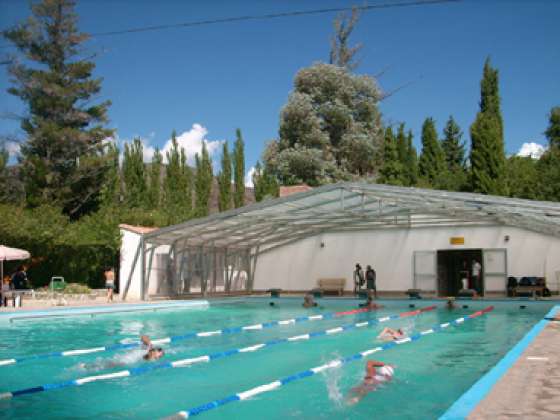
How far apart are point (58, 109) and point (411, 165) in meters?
21.9

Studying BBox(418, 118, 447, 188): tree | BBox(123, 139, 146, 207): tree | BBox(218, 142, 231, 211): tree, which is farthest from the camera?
BBox(218, 142, 231, 211): tree

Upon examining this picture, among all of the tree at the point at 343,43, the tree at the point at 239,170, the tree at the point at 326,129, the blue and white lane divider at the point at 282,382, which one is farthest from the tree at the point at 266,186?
the blue and white lane divider at the point at 282,382

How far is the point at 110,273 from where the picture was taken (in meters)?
22.5

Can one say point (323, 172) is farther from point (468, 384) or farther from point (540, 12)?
point (468, 384)

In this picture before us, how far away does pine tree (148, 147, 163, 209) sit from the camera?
39094mm

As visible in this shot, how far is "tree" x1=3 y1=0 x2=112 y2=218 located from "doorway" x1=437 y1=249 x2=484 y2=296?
1765cm

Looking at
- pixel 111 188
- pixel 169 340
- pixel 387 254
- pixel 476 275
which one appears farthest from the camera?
pixel 111 188

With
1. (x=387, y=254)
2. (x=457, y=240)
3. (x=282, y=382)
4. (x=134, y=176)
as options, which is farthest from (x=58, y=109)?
(x=282, y=382)

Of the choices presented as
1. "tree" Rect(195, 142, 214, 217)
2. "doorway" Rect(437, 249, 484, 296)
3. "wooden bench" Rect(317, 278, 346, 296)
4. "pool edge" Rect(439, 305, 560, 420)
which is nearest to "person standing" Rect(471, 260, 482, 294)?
"doorway" Rect(437, 249, 484, 296)

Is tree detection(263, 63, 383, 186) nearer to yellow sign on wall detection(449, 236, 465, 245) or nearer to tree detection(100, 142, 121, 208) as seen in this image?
tree detection(100, 142, 121, 208)

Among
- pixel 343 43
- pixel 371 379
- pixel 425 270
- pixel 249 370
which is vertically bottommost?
pixel 249 370

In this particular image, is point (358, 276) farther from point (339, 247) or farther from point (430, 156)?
point (430, 156)

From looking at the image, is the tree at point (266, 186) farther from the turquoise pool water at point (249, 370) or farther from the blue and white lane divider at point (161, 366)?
the blue and white lane divider at point (161, 366)

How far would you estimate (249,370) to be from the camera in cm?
999
